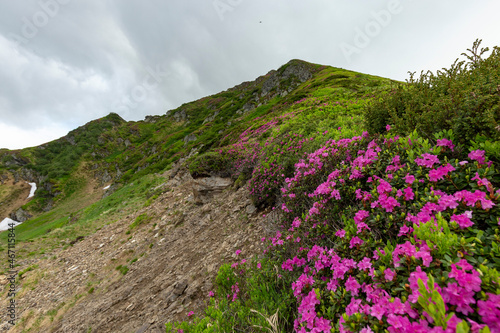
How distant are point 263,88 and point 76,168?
212 ft

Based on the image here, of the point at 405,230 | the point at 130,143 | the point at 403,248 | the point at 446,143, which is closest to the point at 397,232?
the point at 405,230

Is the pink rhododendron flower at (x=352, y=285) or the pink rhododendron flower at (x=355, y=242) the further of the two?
the pink rhododendron flower at (x=355, y=242)

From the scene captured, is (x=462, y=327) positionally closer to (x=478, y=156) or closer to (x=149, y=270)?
(x=478, y=156)

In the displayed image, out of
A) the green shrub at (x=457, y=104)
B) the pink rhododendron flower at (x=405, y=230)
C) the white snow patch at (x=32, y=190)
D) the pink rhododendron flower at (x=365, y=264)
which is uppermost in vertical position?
the white snow patch at (x=32, y=190)

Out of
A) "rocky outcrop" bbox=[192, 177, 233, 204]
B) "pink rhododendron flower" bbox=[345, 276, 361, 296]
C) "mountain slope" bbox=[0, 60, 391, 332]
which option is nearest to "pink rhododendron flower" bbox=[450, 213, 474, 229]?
"pink rhododendron flower" bbox=[345, 276, 361, 296]

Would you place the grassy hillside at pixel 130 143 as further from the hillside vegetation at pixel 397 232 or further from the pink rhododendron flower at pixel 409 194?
the pink rhododendron flower at pixel 409 194

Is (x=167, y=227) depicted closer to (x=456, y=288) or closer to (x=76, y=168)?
(x=456, y=288)

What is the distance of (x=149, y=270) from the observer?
27.0 feet

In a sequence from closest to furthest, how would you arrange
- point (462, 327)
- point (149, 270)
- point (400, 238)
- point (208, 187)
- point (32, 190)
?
1. point (462, 327)
2. point (400, 238)
3. point (149, 270)
4. point (208, 187)
5. point (32, 190)

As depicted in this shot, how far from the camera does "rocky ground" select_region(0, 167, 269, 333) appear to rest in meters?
5.56

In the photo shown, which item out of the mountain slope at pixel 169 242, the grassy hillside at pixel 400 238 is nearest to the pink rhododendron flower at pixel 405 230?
the grassy hillside at pixel 400 238

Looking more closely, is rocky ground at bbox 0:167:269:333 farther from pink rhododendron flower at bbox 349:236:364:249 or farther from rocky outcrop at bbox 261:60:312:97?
rocky outcrop at bbox 261:60:312:97

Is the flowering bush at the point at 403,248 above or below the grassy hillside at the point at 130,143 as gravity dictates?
below

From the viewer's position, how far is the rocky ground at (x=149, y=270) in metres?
5.56
